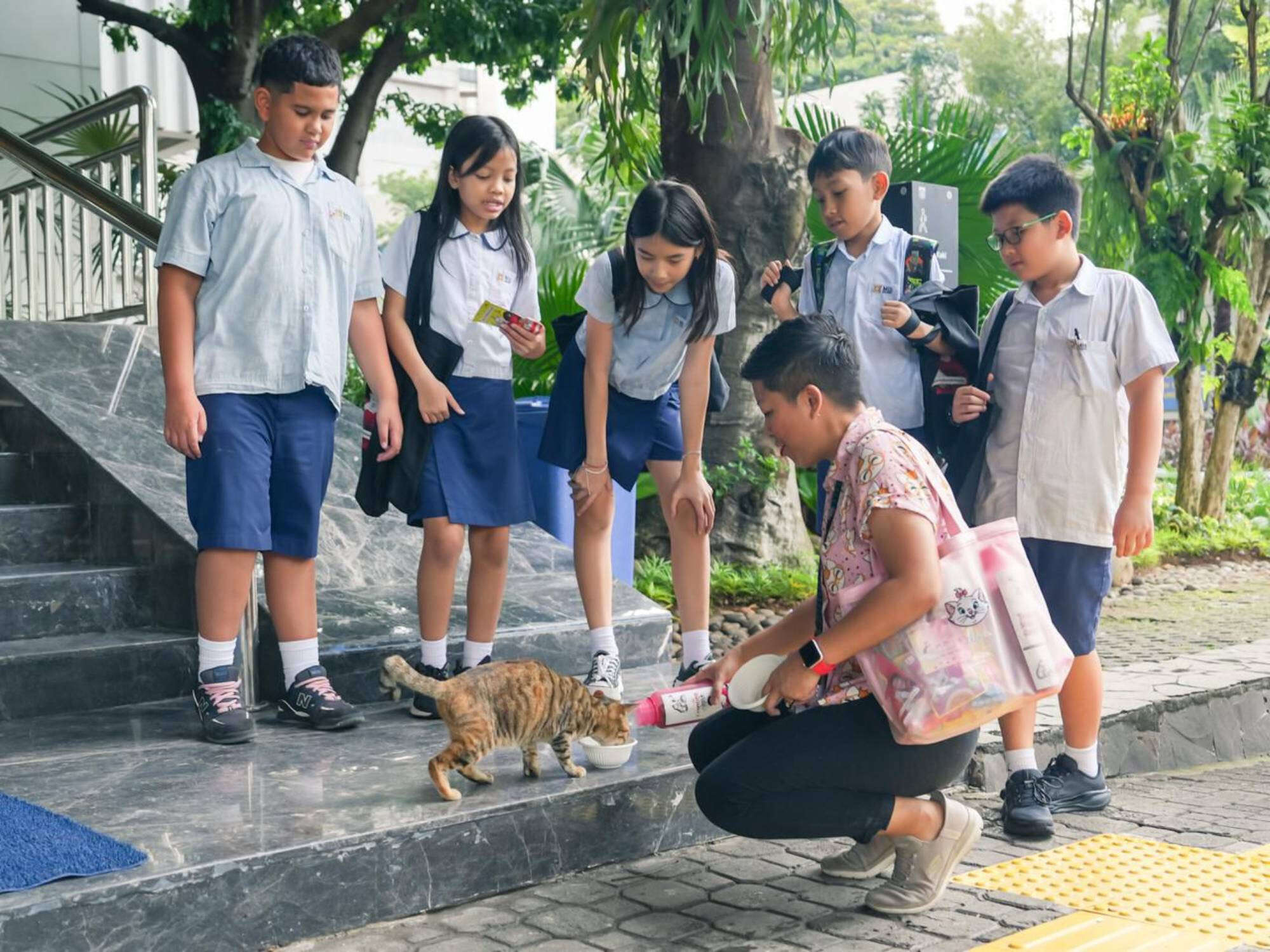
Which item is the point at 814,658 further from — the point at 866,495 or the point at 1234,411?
the point at 1234,411

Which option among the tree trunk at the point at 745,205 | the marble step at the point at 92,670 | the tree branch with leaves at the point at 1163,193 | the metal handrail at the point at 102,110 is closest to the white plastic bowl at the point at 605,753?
the marble step at the point at 92,670

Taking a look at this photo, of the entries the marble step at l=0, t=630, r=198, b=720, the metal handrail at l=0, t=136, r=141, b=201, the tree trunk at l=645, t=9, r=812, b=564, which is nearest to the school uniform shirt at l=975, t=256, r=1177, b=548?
the marble step at l=0, t=630, r=198, b=720

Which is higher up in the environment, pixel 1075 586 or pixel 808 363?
pixel 808 363

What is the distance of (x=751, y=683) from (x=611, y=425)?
56.5 inches

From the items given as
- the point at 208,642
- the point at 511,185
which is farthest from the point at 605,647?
the point at 511,185

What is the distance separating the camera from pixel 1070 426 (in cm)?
392

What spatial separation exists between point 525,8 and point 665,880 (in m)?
8.82

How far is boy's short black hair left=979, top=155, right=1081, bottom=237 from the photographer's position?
12.8ft

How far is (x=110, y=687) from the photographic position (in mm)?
4227

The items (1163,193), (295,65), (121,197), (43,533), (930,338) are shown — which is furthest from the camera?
(1163,193)

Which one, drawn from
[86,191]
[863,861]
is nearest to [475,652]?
[863,861]

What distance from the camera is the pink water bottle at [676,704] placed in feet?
11.0

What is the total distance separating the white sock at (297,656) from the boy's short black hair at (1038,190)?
248cm

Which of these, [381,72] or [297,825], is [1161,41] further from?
[297,825]
